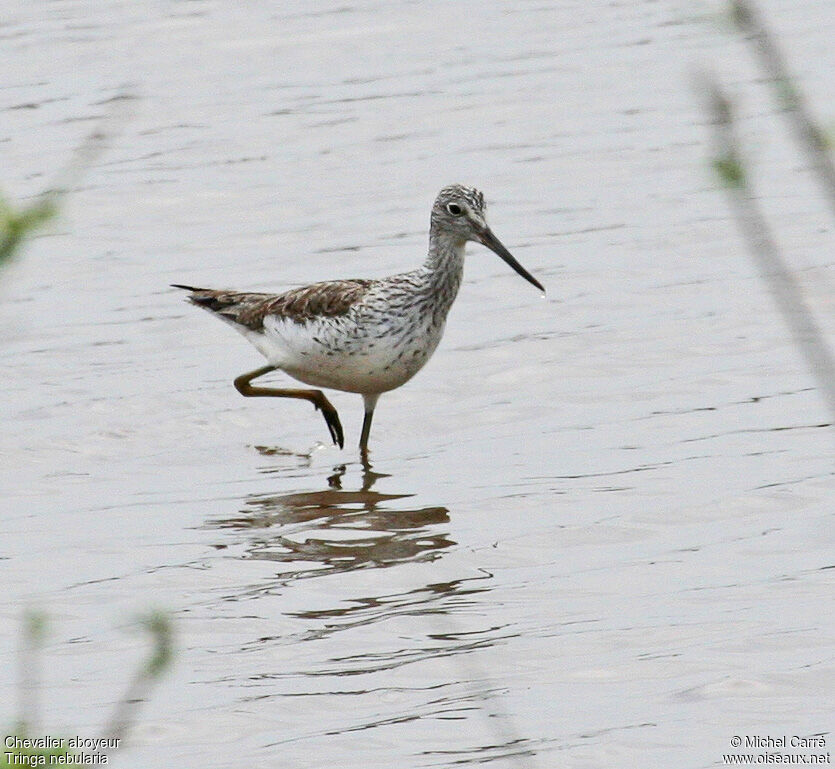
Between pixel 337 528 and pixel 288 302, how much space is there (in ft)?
6.34

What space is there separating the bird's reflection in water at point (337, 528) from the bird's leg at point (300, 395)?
0.67m

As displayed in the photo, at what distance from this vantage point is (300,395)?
29.9 ft

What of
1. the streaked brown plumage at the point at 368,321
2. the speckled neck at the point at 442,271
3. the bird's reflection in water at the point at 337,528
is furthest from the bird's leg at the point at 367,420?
the speckled neck at the point at 442,271

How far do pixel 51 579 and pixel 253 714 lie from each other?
70.0 inches

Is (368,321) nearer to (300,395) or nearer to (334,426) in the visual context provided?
(334,426)

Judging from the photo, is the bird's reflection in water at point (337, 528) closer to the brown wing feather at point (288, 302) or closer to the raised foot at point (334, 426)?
the raised foot at point (334, 426)

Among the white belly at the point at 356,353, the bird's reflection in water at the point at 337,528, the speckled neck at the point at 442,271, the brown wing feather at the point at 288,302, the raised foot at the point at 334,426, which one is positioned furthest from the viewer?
the raised foot at the point at 334,426

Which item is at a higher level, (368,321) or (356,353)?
(368,321)

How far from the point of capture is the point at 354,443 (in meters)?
8.83

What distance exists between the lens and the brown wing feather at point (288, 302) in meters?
8.47

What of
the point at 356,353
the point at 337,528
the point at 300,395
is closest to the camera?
the point at 337,528

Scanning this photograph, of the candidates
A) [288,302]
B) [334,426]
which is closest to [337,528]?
[334,426]

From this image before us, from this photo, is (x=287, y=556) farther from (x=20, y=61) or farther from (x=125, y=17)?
(x=125, y=17)

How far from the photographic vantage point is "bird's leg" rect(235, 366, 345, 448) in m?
8.73
